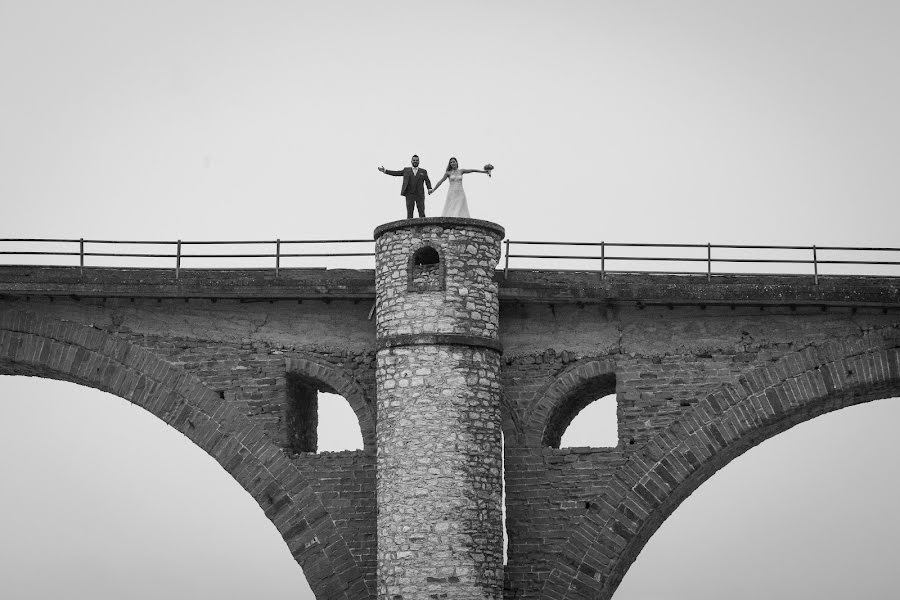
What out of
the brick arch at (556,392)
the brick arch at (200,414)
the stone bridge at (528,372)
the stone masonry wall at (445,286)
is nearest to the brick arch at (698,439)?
the stone bridge at (528,372)

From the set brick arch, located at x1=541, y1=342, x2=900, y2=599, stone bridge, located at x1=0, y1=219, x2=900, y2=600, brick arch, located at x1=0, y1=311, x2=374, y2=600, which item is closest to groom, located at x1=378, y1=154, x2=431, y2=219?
stone bridge, located at x1=0, y1=219, x2=900, y2=600

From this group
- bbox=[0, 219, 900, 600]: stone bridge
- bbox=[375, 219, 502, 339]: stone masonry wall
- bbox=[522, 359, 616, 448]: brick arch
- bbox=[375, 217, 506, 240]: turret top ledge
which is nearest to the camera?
bbox=[375, 219, 502, 339]: stone masonry wall

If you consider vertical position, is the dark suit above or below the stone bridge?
above

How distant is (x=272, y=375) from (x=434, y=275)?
11.7 ft

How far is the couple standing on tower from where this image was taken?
31031 millimetres

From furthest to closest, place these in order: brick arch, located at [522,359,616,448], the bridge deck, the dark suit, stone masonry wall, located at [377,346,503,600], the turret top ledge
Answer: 1. the dark suit
2. brick arch, located at [522,359,616,448]
3. the bridge deck
4. the turret top ledge
5. stone masonry wall, located at [377,346,503,600]

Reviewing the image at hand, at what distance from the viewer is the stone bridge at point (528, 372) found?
30.6 m

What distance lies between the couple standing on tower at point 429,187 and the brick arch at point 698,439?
491 centimetres

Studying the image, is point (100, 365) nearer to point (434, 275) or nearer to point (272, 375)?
point (272, 375)

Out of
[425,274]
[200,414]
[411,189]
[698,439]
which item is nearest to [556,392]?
[698,439]

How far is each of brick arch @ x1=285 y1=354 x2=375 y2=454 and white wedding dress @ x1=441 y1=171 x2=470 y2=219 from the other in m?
3.20

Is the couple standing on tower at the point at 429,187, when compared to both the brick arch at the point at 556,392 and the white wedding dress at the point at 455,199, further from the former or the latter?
the brick arch at the point at 556,392

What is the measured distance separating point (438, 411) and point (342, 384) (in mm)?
2564

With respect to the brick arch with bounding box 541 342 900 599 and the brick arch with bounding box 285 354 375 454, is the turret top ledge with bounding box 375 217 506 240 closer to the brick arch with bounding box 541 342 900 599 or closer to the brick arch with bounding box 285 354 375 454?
the brick arch with bounding box 285 354 375 454
